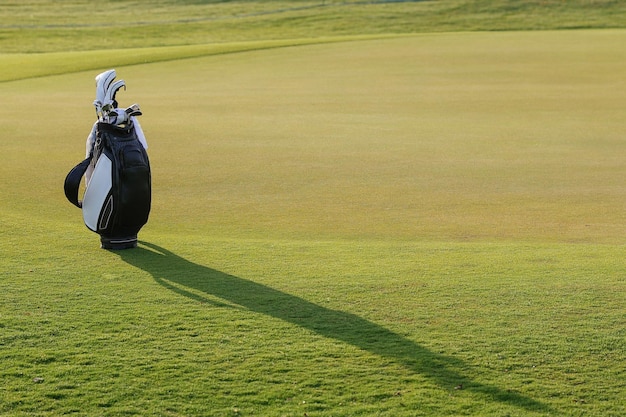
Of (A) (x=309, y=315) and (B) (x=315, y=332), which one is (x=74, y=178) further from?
(B) (x=315, y=332)

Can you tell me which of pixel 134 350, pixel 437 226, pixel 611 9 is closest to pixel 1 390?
pixel 134 350

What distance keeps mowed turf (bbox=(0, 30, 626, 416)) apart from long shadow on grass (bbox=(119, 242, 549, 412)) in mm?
21

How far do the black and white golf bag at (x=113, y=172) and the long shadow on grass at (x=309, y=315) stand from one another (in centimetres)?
37

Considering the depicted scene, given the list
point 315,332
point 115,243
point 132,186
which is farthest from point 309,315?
point 115,243

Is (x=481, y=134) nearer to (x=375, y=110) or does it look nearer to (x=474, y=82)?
(x=375, y=110)

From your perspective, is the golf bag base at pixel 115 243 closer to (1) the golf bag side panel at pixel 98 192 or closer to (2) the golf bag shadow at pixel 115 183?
(2) the golf bag shadow at pixel 115 183

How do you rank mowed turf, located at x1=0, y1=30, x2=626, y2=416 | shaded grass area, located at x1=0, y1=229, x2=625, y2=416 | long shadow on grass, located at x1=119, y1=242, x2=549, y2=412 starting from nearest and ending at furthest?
shaded grass area, located at x1=0, y1=229, x2=625, y2=416
mowed turf, located at x1=0, y1=30, x2=626, y2=416
long shadow on grass, located at x1=119, y1=242, x2=549, y2=412

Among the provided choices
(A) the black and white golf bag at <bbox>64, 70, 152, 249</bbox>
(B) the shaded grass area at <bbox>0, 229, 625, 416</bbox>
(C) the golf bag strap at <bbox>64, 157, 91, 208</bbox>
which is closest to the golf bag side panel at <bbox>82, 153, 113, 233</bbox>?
(A) the black and white golf bag at <bbox>64, 70, 152, 249</bbox>

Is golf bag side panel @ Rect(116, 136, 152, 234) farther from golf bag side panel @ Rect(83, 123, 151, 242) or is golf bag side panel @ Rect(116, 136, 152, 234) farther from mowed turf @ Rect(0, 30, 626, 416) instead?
mowed turf @ Rect(0, 30, 626, 416)

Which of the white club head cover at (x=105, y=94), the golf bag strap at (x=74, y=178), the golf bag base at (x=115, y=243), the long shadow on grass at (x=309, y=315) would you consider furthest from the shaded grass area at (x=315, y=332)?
the white club head cover at (x=105, y=94)

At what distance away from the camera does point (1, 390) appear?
6.16 metres

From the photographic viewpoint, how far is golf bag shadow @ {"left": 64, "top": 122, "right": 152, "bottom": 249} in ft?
29.9

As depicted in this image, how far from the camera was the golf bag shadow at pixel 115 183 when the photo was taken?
9.12 m

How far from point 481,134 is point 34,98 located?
1097cm
